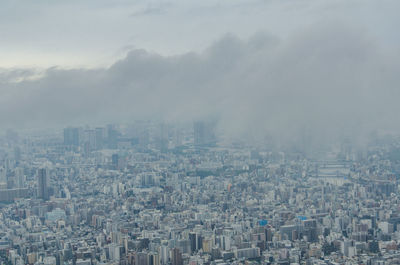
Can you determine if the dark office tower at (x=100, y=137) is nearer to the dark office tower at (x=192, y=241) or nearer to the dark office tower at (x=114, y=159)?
the dark office tower at (x=114, y=159)

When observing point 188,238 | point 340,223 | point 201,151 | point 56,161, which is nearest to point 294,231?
point 340,223

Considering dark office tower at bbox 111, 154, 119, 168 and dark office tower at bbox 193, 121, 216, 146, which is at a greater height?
dark office tower at bbox 193, 121, 216, 146

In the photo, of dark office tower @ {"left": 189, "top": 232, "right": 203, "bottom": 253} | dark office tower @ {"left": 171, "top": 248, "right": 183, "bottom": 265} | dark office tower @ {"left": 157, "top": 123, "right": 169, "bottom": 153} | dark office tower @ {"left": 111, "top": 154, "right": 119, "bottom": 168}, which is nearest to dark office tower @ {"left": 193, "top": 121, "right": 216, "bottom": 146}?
dark office tower @ {"left": 157, "top": 123, "right": 169, "bottom": 153}

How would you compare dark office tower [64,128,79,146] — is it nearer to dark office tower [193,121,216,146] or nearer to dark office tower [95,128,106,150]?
dark office tower [95,128,106,150]

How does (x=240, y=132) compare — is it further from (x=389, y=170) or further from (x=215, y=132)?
(x=389, y=170)

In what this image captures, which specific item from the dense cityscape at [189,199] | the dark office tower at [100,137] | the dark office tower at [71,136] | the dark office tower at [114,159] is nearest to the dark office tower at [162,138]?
the dense cityscape at [189,199]
